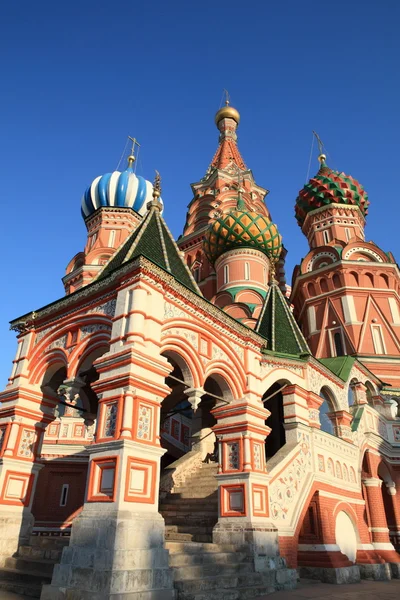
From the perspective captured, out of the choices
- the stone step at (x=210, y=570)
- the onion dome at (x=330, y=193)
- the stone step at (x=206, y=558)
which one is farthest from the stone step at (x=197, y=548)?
the onion dome at (x=330, y=193)

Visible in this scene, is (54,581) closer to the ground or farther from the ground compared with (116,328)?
closer to the ground

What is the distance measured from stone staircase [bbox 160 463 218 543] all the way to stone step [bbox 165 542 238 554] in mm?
635

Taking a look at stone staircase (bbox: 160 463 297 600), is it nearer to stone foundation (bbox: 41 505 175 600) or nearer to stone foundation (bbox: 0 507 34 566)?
stone foundation (bbox: 41 505 175 600)

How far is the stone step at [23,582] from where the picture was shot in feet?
18.4

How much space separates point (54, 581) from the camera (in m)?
5.09

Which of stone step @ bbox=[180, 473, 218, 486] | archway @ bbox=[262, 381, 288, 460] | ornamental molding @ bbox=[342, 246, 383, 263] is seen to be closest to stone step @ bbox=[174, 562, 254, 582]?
stone step @ bbox=[180, 473, 218, 486]

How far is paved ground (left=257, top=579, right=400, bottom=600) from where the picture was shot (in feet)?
20.4

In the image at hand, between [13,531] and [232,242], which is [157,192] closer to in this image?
[13,531]

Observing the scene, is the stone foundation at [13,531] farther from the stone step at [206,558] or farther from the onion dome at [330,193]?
the onion dome at [330,193]

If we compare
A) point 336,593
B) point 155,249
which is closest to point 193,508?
point 336,593

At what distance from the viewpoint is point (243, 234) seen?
60.4 ft

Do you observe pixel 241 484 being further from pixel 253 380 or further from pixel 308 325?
pixel 308 325

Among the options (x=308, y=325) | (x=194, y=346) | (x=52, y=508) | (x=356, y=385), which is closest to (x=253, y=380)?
(x=194, y=346)

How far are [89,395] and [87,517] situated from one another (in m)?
4.45
